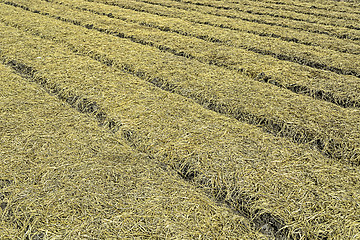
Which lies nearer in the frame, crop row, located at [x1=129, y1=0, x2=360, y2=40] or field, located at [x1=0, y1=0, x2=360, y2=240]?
field, located at [x1=0, y1=0, x2=360, y2=240]

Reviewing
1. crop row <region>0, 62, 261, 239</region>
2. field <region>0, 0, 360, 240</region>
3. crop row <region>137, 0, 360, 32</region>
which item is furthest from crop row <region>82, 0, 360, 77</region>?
crop row <region>0, 62, 261, 239</region>

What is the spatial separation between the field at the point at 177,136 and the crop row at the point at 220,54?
37 mm

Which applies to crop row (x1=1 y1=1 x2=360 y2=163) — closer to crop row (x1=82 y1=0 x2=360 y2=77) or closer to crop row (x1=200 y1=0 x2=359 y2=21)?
crop row (x1=82 y1=0 x2=360 y2=77)

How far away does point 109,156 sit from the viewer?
3.41 metres

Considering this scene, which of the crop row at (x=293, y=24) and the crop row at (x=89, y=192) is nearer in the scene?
the crop row at (x=89, y=192)

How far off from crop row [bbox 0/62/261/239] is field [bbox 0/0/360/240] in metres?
0.01

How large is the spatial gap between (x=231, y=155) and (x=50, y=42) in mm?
5082

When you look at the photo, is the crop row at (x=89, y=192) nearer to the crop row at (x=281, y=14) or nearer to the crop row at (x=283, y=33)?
the crop row at (x=283, y=33)

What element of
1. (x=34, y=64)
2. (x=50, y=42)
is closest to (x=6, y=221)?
(x=34, y=64)

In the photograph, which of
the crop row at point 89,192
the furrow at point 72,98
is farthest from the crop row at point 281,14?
the crop row at point 89,192

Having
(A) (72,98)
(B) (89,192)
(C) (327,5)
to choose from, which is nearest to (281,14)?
(C) (327,5)

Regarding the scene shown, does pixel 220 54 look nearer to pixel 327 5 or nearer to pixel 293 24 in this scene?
pixel 293 24

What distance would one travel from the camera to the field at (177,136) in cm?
271

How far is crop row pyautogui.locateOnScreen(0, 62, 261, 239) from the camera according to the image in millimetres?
2596
